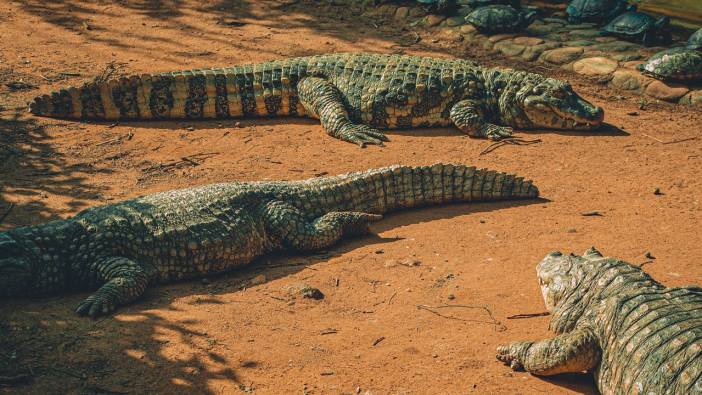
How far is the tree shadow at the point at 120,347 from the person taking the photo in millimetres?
4367

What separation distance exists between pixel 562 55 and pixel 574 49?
0.26 m

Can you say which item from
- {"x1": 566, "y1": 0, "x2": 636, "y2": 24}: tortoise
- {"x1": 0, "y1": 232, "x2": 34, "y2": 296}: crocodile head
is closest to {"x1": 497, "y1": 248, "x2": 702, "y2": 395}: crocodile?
{"x1": 0, "y1": 232, "x2": 34, "y2": 296}: crocodile head

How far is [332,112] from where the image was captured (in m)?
9.15

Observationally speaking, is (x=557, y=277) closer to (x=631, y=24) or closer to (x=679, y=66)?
(x=679, y=66)

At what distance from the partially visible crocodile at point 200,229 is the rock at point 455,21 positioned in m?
6.63

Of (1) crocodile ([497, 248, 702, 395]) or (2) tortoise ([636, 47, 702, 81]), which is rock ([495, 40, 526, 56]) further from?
(1) crocodile ([497, 248, 702, 395])

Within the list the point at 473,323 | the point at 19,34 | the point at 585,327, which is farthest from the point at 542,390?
the point at 19,34

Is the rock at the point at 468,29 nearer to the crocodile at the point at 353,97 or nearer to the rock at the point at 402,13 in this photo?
the rock at the point at 402,13

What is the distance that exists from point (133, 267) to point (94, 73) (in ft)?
18.6

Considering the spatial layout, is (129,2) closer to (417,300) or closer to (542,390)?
(417,300)

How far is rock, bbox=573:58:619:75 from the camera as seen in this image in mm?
11047

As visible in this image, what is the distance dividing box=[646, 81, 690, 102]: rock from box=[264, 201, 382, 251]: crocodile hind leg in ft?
19.0

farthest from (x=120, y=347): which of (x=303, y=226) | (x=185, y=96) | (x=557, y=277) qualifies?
(x=185, y=96)

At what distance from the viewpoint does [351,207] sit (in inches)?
263
